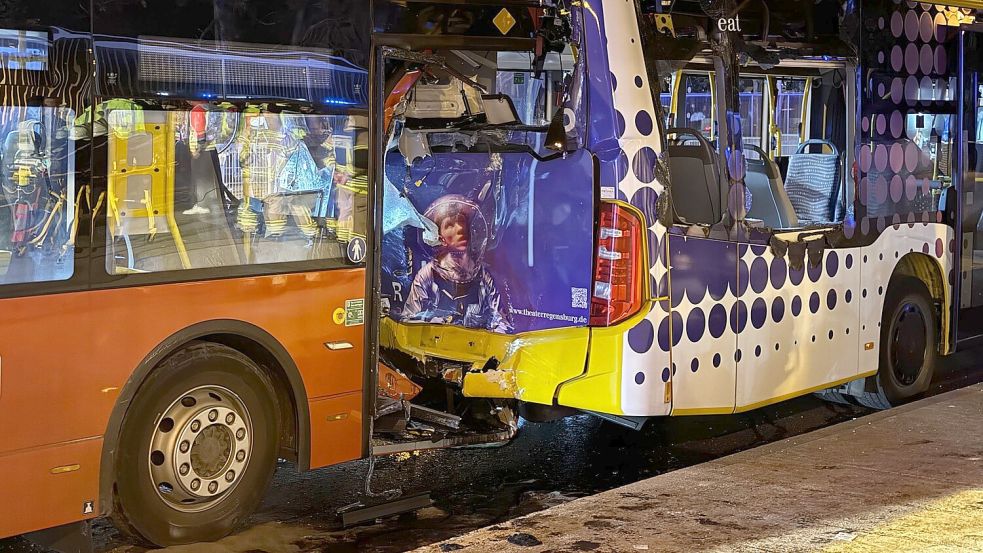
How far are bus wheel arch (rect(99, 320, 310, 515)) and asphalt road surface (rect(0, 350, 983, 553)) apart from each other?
462 millimetres

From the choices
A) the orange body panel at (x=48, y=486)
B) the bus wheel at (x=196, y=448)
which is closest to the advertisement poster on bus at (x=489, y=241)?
the bus wheel at (x=196, y=448)

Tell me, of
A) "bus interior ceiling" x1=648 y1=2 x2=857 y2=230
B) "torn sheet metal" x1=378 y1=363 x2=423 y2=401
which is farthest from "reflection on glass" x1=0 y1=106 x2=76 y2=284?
"bus interior ceiling" x1=648 y1=2 x2=857 y2=230

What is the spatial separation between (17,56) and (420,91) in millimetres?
2920

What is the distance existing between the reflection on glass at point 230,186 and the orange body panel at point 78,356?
0.15m

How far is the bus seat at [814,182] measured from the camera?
8.22 metres

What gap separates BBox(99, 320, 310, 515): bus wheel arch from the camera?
5.39 meters

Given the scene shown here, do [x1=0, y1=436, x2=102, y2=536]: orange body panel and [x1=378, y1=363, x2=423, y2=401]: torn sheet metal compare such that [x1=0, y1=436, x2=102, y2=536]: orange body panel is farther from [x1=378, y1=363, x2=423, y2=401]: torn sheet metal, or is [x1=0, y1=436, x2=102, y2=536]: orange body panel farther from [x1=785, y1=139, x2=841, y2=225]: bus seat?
[x1=785, y1=139, x2=841, y2=225]: bus seat

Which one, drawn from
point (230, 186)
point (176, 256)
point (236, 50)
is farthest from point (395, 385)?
point (236, 50)

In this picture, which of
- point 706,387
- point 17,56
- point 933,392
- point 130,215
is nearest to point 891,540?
point 706,387

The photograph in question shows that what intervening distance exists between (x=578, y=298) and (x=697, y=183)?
3.38ft

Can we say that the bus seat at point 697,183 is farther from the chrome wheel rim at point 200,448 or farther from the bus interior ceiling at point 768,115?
the chrome wheel rim at point 200,448

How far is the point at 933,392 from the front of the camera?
10.3 meters

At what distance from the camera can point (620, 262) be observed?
6645 millimetres

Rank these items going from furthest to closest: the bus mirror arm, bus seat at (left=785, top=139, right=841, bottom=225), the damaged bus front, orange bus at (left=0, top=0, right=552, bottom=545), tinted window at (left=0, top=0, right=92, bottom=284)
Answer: bus seat at (left=785, top=139, right=841, bottom=225), the bus mirror arm, the damaged bus front, orange bus at (left=0, top=0, right=552, bottom=545), tinted window at (left=0, top=0, right=92, bottom=284)
